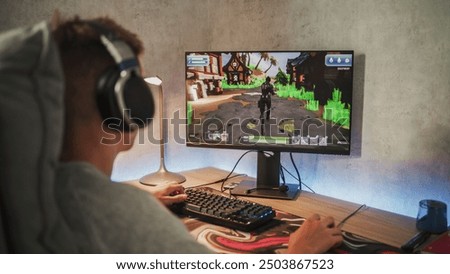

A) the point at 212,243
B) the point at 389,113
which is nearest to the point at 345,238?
the point at 212,243

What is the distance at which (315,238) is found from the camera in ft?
3.21

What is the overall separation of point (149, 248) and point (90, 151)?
0.20 metres

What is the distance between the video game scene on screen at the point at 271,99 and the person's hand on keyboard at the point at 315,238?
0.37m

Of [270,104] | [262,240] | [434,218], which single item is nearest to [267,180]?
[270,104]

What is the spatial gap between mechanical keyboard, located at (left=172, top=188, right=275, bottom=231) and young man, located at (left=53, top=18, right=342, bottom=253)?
0.43 metres

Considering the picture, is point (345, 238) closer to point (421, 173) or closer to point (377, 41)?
point (421, 173)

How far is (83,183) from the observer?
0.53 metres

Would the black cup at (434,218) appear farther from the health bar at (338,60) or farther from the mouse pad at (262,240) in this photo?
the health bar at (338,60)

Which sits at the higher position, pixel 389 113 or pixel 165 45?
pixel 165 45

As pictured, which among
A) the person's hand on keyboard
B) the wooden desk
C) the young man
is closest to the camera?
the young man

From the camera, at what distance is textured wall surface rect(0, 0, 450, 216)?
1202 mm

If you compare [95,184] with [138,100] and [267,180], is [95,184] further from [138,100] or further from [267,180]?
[267,180]

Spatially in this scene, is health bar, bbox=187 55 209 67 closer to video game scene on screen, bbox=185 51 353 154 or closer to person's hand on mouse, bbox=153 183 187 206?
video game scene on screen, bbox=185 51 353 154

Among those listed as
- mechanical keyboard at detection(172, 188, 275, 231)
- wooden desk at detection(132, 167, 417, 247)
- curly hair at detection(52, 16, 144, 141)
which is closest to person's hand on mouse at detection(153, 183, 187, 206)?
mechanical keyboard at detection(172, 188, 275, 231)
